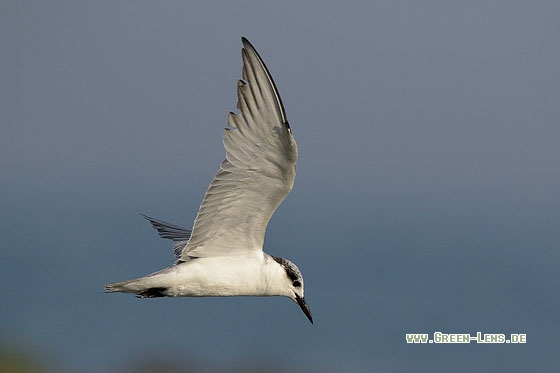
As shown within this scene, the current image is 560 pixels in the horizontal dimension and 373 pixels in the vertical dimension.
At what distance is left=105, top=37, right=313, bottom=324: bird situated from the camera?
8.95 meters

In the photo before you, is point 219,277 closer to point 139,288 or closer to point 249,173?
point 139,288

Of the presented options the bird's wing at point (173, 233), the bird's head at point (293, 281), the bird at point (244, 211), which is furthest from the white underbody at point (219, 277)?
the bird's wing at point (173, 233)

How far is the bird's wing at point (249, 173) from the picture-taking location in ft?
29.2

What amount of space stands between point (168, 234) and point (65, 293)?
4644 centimetres

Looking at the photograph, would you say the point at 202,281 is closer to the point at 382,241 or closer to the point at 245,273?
the point at 245,273

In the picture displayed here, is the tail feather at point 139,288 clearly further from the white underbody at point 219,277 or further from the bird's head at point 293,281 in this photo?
the bird's head at point 293,281

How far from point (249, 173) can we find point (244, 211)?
0.45 m

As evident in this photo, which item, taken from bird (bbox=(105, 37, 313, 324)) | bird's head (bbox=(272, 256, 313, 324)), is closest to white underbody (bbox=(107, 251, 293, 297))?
bird (bbox=(105, 37, 313, 324))

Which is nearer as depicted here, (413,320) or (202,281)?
(202,281)

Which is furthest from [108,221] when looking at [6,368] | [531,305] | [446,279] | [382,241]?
[6,368]

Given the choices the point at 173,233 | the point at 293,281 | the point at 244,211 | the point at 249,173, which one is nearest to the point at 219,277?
the point at 244,211

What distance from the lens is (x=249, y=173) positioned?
930cm

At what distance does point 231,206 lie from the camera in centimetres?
958

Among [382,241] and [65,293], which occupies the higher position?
[382,241]
